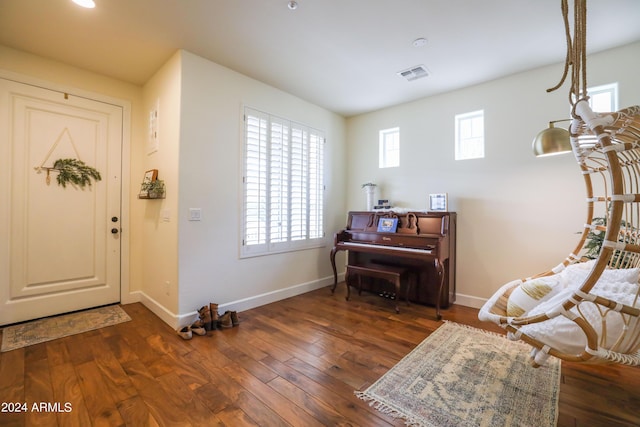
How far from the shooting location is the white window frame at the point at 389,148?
402 centimetres

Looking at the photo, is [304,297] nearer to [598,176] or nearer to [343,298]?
[343,298]

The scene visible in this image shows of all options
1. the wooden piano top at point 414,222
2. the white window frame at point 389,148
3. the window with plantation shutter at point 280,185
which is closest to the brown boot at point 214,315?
the window with plantation shutter at point 280,185

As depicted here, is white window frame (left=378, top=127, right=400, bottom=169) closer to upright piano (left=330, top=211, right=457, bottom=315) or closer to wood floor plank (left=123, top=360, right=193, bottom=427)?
upright piano (left=330, top=211, right=457, bottom=315)

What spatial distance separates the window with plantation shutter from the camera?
3.16m

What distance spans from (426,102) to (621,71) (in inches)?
70.0

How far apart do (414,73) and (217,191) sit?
252 centimetres

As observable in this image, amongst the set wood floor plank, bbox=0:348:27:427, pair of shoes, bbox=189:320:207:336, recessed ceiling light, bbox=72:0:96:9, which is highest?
recessed ceiling light, bbox=72:0:96:9

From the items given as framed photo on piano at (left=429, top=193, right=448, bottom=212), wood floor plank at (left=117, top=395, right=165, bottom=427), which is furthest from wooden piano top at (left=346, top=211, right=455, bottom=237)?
wood floor plank at (left=117, top=395, right=165, bottom=427)

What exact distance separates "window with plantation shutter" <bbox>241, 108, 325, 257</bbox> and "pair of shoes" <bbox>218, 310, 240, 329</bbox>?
65 cm

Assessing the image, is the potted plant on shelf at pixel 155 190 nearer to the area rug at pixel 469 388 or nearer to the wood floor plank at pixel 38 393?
the wood floor plank at pixel 38 393

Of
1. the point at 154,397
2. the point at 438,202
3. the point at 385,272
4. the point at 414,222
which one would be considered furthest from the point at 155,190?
the point at 438,202

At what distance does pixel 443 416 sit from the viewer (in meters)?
1.51

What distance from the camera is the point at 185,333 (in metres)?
2.43

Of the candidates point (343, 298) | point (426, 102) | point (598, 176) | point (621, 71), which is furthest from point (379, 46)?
point (343, 298)
